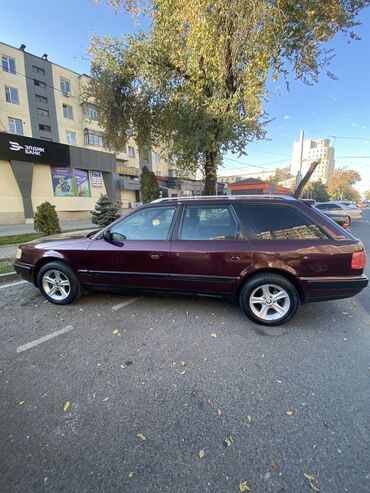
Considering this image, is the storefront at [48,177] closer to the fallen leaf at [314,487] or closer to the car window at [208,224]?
the car window at [208,224]

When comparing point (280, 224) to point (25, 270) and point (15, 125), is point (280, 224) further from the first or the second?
point (15, 125)

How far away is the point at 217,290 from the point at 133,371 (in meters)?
1.48

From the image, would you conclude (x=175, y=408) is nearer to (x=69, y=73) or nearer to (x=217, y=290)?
(x=217, y=290)

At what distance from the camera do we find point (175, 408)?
1.94m

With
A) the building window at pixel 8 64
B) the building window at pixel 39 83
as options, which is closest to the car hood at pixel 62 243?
the building window at pixel 8 64

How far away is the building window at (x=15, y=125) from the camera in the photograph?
2286 cm

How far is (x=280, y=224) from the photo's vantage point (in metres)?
3.12

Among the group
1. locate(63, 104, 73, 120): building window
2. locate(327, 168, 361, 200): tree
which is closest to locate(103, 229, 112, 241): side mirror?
locate(63, 104, 73, 120): building window

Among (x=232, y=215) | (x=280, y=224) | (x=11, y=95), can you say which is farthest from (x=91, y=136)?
(x=280, y=224)

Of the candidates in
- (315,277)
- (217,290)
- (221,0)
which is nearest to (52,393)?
(217,290)

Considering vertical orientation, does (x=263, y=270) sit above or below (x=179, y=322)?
above

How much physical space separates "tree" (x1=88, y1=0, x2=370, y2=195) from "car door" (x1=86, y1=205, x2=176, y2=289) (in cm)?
693

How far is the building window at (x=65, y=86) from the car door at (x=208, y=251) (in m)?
31.2

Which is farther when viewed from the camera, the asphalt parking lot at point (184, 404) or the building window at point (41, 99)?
the building window at point (41, 99)
